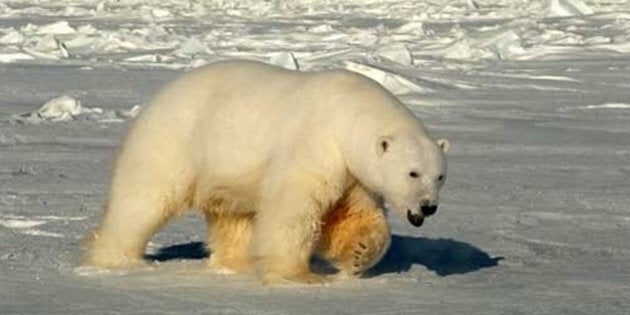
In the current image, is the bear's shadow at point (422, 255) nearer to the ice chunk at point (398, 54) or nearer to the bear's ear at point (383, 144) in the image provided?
the bear's ear at point (383, 144)

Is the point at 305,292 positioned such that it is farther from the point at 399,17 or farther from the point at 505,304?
the point at 399,17

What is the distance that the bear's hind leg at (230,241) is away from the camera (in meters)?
5.91

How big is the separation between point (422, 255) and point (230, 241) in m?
0.88

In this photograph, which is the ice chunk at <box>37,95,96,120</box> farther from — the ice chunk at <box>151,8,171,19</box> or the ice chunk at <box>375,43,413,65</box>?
the ice chunk at <box>151,8,171,19</box>

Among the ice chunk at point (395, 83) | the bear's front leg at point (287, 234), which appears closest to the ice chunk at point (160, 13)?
the ice chunk at point (395, 83)

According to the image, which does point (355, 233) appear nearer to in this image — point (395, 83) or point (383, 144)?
point (383, 144)

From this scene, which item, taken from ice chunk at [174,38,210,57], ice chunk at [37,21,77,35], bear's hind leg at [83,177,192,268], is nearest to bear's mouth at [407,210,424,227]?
bear's hind leg at [83,177,192,268]

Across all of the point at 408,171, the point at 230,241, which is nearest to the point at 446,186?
the point at 230,241

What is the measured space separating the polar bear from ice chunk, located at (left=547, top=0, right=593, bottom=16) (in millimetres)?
26412

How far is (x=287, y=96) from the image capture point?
5.61 metres

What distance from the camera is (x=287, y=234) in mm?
5355

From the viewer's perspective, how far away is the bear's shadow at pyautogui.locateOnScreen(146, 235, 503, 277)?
6.02 meters

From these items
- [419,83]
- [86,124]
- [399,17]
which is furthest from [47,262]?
[399,17]

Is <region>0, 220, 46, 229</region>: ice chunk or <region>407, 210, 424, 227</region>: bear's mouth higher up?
<region>407, 210, 424, 227</region>: bear's mouth
